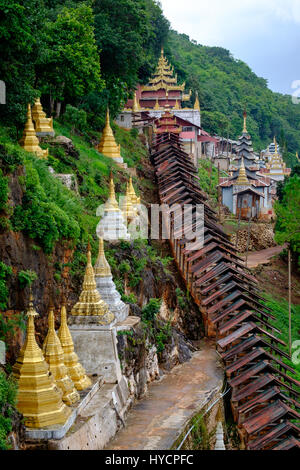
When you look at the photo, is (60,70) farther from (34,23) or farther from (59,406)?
(59,406)

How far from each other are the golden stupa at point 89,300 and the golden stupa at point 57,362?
11.8 feet

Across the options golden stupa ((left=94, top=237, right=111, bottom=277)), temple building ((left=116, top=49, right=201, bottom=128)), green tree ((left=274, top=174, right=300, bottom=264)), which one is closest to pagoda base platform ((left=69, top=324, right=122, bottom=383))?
golden stupa ((left=94, top=237, right=111, bottom=277))

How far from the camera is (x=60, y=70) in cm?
4469

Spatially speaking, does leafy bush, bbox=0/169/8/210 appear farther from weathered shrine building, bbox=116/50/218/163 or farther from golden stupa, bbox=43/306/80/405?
weathered shrine building, bbox=116/50/218/163

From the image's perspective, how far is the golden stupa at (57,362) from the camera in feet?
73.1

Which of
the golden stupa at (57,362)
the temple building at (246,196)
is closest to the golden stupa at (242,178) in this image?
the temple building at (246,196)

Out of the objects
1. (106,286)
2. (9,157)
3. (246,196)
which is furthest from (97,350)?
(246,196)

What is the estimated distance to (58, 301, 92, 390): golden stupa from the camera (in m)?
23.7

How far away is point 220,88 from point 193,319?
84487 millimetres

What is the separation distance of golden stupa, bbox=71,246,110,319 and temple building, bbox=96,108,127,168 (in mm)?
23270

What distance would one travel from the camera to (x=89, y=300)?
2628 centimetres

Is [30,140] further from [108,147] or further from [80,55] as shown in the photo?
[108,147]

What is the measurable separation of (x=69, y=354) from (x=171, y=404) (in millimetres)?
5544
